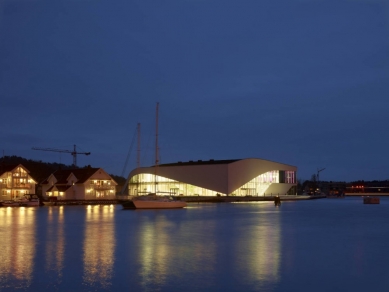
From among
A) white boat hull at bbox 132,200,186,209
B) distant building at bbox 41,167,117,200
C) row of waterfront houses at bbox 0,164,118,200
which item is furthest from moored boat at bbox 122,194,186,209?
row of waterfront houses at bbox 0,164,118,200

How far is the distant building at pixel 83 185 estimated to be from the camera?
77062 mm

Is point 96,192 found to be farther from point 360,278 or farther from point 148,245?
point 360,278

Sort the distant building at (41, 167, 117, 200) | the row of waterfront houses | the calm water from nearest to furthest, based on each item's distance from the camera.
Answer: the calm water → the row of waterfront houses → the distant building at (41, 167, 117, 200)

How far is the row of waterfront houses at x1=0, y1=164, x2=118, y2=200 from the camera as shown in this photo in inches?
2832

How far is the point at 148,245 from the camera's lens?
21.2 m

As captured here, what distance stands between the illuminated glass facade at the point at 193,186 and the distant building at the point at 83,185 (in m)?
18.9

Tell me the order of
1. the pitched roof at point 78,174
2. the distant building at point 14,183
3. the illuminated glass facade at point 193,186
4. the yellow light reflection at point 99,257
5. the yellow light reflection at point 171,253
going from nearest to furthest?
the yellow light reflection at point 99,257, the yellow light reflection at point 171,253, the distant building at point 14,183, the pitched roof at point 78,174, the illuminated glass facade at point 193,186

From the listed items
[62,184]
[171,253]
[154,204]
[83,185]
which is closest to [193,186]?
[83,185]

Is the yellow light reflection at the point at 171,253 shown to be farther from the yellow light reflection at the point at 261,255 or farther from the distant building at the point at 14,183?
the distant building at the point at 14,183

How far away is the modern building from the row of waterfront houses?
58.5ft

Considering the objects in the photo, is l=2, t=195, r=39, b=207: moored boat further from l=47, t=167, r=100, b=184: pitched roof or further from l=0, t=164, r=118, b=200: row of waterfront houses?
l=47, t=167, r=100, b=184: pitched roof

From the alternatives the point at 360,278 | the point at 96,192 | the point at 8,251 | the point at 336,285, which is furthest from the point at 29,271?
the point at 96,192

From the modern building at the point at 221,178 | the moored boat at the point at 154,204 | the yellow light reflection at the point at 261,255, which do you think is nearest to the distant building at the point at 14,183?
the moored boat at the point at 154,204

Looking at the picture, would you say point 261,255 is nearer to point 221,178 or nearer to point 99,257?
point 99,257
